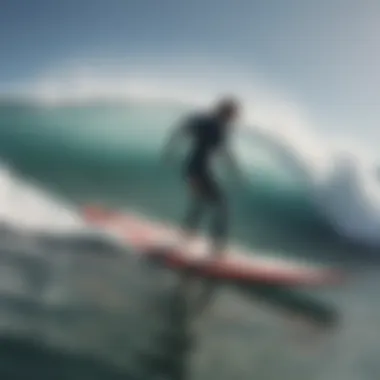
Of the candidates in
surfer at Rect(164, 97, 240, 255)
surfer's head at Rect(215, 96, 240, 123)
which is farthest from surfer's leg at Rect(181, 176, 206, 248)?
surfer's head at Rect(215, 96, 240, 123)

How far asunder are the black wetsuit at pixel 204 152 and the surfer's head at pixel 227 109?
0.01 metres

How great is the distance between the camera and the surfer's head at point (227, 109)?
1308mm

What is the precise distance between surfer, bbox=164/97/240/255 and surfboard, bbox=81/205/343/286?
2 centimetres

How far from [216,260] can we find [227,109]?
9.4 inches

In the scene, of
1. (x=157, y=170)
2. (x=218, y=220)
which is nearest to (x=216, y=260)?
(x=218, y=220)

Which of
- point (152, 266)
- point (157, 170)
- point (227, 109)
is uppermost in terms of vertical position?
point (227, 109)

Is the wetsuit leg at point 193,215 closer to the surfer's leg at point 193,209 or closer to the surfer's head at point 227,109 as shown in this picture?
the surfer's leg at point 193,209

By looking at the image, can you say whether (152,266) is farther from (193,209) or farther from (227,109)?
(227,109)

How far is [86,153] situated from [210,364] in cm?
A: 38

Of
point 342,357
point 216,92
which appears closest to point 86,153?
point 216,92

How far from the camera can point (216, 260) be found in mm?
1278

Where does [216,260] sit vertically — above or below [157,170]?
below

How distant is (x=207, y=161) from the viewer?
→ 1.30 meters

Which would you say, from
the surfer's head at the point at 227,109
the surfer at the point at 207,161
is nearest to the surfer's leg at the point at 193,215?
the surfer at the point at 207,161
